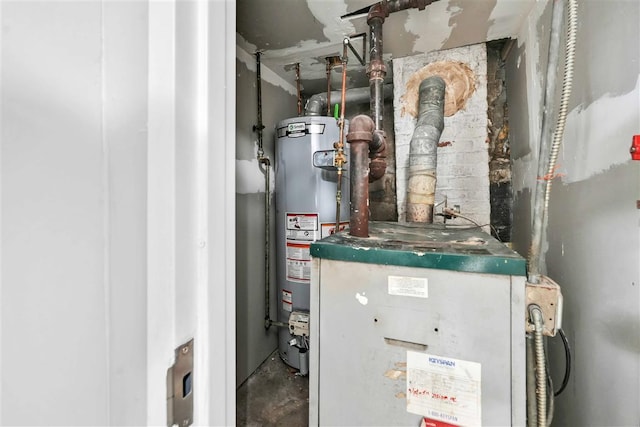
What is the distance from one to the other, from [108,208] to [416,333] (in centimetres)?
76

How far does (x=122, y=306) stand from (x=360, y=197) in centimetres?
81

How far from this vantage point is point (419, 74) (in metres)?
1.92

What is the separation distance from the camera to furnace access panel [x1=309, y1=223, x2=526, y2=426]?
71cm

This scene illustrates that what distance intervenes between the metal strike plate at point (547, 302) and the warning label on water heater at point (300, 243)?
1208mm

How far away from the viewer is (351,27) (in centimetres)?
158

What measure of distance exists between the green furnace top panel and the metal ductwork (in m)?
1.34

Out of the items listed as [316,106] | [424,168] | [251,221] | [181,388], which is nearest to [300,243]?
Result: [251,221]

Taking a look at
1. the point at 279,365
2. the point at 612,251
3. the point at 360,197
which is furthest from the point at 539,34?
the point at 279,365

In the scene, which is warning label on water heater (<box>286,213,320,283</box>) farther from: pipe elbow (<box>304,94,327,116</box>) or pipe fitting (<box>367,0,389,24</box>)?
pipe fitting (<box>367,0,389,24</box>)

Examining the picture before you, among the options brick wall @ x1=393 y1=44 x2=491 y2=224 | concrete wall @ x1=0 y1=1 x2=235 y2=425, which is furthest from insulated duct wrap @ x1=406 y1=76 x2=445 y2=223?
concrete wall @ x1=0 y1=1 x2=235 y2=425

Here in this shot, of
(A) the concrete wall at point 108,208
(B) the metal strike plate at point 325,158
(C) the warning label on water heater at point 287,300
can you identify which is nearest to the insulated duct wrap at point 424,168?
(B) the metal strike plate at point 325,158

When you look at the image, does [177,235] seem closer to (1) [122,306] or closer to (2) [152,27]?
(1) [122,306]

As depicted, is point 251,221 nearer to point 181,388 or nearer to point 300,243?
point 300,243

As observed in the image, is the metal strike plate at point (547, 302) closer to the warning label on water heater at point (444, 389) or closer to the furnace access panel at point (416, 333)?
the furnace access panel at point (416, 333)
